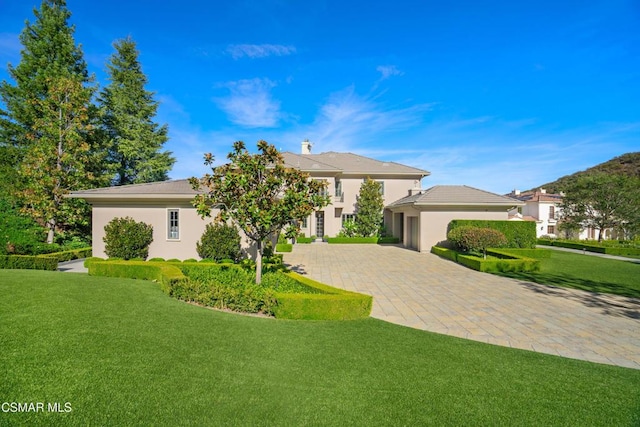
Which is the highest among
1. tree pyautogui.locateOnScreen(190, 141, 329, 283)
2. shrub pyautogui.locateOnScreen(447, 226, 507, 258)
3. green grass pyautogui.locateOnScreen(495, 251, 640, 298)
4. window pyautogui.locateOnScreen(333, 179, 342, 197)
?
window pyautogui.locateOnScreen(333, 179, 342, 197)

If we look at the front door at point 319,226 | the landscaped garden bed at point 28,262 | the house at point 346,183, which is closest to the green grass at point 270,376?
the landscaped garden bed at point 28,262

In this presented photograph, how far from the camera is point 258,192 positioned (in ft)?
27.0

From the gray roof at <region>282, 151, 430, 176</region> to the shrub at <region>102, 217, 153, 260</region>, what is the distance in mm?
14344

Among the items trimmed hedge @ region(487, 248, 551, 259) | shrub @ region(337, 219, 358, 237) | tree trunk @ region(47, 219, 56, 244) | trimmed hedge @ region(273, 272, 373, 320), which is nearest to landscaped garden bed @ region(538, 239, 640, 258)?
trimmed hedge @ region(487, 248, 551, 259)

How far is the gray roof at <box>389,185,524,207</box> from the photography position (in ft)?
62.9

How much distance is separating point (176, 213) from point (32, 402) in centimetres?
1143

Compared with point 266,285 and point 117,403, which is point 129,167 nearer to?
point 266,285

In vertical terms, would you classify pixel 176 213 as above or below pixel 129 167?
below

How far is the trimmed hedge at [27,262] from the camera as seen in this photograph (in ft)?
35.2

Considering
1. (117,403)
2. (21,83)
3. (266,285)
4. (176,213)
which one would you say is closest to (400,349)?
(117,403)

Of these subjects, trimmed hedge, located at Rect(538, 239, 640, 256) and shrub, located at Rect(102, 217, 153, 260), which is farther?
trimmed hedge, located at Rect(538, 239, 640, 256)

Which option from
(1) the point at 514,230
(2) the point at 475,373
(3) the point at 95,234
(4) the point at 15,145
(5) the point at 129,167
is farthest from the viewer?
(5) the point at 129,167

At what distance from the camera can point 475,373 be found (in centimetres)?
410

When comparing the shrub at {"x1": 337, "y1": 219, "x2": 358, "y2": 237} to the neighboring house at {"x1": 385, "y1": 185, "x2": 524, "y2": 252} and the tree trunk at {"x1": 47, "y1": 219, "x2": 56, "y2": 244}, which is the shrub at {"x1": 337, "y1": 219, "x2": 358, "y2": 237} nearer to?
the neighboring house at {"x1": 385, "y1": 185, "x2": 524, "y2": 252}
